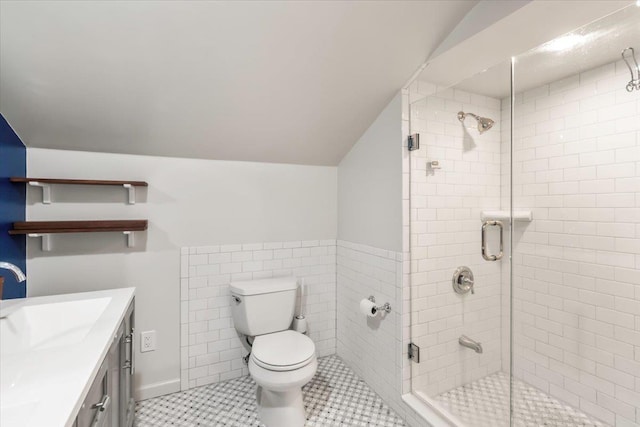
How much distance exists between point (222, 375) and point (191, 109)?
1822 millimetres

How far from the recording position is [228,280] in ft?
7.20

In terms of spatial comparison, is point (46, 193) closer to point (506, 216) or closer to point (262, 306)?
point (262, 306)

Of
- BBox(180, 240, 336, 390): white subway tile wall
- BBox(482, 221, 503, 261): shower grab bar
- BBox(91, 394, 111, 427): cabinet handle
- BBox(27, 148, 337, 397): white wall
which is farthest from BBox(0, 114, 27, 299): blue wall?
BBox(482, 221, 503, 261): shower grab bar

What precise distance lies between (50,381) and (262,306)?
1307mm

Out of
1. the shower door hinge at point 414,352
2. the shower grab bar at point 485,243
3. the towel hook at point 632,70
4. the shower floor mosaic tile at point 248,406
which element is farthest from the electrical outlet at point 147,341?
the towel hook at point 632,70

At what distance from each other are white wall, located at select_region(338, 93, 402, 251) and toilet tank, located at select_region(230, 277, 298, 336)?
0.66 m

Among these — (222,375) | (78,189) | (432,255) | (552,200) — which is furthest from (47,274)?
(552,200)

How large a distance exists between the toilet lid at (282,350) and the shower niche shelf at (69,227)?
1.02 meters

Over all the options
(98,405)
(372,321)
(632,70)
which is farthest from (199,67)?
(632,70)

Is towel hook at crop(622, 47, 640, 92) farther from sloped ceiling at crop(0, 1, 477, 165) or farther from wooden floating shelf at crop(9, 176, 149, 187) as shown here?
wooden floating shelf at crop(9, 176, 149, 187)

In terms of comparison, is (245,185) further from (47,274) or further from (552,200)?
(552,200)

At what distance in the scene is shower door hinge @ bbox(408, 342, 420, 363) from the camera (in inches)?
72.4

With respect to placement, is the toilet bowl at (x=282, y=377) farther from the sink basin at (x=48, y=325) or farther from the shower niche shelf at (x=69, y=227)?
the shower niche shelf at (x=69, y=227)

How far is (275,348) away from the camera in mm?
1809
